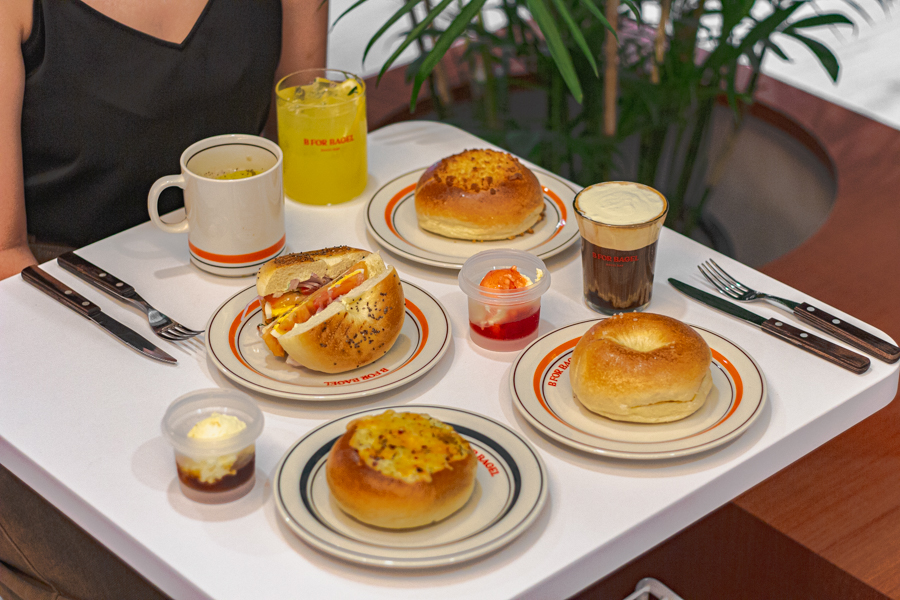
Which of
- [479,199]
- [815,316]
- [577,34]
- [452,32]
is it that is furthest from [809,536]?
[452,32]

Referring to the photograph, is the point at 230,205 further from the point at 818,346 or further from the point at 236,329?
the point at 818,346

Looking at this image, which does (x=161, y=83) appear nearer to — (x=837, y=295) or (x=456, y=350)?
(x=456, y=350)

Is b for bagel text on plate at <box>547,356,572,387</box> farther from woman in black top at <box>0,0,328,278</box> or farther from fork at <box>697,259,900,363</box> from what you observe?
woman in black top at <box>0,0,328,278</box>

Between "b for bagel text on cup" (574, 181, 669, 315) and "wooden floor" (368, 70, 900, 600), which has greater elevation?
"b for bagel text on cup" (574, 181, 669, 315)

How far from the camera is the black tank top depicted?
1.53m

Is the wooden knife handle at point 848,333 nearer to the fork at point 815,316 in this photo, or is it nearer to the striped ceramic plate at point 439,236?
the fork at point 815,316

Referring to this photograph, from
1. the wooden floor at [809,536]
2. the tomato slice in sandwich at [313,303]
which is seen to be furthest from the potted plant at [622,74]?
the tomato slice in sandwich at [313,303]

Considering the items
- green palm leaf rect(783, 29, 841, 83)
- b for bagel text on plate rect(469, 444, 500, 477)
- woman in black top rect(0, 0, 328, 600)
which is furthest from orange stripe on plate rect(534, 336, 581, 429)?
green palm leaf rect(783, 29, 841, 83)

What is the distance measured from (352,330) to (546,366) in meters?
0.24

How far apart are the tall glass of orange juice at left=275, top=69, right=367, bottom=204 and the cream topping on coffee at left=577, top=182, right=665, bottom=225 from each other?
0.44 metres

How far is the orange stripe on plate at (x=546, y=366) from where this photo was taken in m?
1.04

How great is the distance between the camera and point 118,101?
1.60m

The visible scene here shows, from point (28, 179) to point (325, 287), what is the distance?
32.0 inches

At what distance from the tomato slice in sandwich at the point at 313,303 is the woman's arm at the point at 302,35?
2.81 ft
